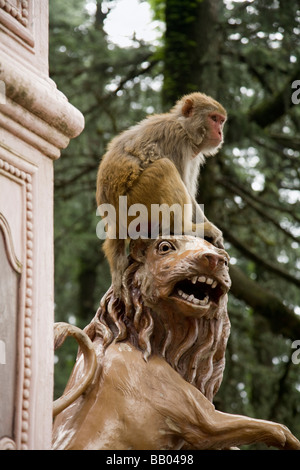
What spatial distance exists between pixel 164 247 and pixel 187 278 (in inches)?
11.0

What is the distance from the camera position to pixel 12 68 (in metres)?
3.51

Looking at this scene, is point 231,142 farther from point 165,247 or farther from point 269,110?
point 165,247

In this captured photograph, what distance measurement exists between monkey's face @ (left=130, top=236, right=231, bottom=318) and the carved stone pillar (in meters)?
0.58

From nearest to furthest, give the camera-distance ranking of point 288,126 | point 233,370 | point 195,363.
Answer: point 195,363 → point 233,370 → point 288,126

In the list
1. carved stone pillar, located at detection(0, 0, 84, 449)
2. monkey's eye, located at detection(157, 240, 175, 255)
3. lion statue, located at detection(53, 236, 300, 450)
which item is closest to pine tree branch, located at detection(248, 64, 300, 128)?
monkey's eye, located at detection(157, 240, 175, 255)

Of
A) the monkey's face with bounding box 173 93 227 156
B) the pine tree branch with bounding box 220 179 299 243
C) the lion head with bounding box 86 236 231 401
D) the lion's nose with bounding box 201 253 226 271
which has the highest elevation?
the pine tree branch with bounding box 220 179 299 243

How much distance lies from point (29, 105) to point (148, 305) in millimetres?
1157

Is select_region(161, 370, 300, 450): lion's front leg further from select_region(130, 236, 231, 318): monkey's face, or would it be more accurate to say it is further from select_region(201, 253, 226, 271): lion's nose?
select_region(201, 253, 226, 271): lion's nose

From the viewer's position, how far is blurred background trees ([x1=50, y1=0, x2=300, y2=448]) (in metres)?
8.91

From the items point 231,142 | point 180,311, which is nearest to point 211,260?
point 180,311

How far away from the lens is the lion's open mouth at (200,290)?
386 cm

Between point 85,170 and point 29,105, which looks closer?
point 29,105
